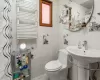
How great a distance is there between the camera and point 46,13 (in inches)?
87.7

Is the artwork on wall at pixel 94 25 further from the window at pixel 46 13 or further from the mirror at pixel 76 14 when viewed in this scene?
the window at pixel 46 13

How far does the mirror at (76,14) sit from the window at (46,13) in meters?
0.32

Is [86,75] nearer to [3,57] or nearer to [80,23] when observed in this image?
[80,23]

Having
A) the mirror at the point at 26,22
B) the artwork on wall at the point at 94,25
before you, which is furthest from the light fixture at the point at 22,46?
the artwork on wall at the point at 94,25

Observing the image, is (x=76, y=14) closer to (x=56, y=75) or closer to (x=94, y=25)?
(x=94, y=25)

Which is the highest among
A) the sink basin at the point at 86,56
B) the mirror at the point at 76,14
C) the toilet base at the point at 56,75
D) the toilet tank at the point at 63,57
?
the mirror at the point at 76,14

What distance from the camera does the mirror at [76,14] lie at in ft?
5.51

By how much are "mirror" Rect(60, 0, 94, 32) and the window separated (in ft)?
1.05

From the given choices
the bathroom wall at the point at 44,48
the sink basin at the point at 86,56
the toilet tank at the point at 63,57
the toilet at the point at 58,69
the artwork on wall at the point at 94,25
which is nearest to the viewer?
the sink basin at the point at 86,56

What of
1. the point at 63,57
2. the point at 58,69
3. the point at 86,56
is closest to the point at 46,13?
the point at 63,57

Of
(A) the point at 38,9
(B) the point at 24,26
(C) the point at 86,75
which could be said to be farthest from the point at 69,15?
(C) the point at 86,75

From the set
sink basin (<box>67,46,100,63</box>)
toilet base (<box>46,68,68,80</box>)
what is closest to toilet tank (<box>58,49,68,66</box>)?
toilet base (<box>46,68,68,80</box>)

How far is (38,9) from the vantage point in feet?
6.61

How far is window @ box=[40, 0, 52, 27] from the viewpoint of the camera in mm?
2096
